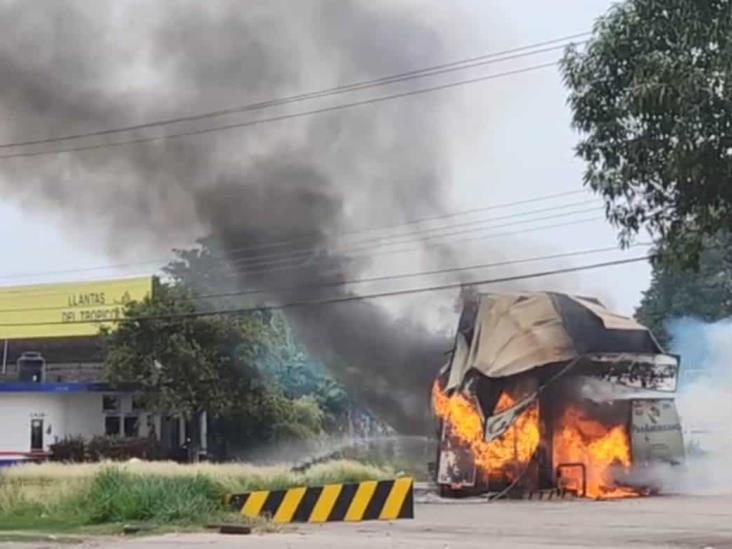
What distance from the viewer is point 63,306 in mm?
44750

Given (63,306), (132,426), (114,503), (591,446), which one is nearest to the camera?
(114,503)

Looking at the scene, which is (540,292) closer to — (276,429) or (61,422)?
(276,429)

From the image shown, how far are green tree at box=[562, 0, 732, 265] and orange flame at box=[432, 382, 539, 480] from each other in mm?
18630

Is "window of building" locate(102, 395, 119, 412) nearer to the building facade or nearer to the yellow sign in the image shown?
the building facade

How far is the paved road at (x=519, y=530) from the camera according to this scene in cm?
1373

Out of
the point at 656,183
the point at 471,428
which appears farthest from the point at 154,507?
the point at 471,428

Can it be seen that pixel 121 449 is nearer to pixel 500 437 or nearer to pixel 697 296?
pixel 500 437

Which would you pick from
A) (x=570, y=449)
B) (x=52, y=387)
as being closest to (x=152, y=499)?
(x=570, y=449)

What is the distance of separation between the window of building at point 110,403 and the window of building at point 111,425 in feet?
0.97

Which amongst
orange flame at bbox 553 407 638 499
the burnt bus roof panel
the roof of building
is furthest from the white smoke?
the roof of building

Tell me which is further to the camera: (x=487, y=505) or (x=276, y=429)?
(x=276, y=429)

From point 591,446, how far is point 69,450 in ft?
55.1

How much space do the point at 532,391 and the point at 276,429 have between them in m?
11.2

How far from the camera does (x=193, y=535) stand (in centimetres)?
1463
